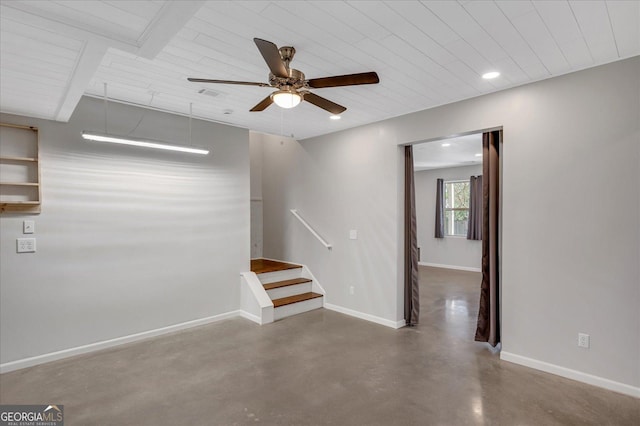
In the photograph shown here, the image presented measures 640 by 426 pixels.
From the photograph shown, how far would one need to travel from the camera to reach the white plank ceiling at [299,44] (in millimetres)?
1833

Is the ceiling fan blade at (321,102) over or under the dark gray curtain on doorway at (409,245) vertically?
over

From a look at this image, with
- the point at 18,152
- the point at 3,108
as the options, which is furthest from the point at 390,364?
the point at 3,108

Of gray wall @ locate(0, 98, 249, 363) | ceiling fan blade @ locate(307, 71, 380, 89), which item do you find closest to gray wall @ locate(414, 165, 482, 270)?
gray wall @ locate(0, 98, 249, 363)

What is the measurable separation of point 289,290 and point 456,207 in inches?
241

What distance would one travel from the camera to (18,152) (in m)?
3.07

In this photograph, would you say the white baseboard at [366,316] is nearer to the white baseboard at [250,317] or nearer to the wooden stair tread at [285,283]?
the wooden stair tread at [285,283]

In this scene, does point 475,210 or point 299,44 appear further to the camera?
point 475,210

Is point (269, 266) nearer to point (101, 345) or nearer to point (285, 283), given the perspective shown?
point (285, 283)

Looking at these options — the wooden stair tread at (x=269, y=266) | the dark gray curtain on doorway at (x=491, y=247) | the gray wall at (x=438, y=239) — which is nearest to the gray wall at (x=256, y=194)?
the wooden stair tread at (x=269, y=266)

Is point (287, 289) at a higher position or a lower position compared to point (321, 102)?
lower

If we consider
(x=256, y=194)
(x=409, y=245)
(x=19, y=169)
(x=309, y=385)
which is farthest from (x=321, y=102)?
(x=256, y=194)

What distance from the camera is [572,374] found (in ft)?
9.29

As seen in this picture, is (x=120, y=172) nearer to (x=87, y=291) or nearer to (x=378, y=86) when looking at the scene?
(x=87, y=291)

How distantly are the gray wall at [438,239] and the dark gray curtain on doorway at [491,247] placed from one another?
209 inches
